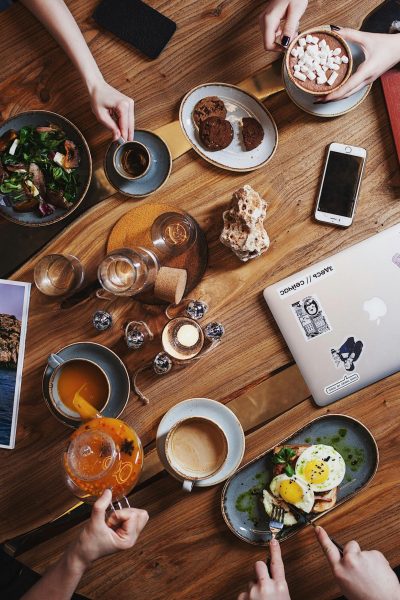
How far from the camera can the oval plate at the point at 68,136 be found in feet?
6.41

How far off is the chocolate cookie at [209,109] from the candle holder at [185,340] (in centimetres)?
64

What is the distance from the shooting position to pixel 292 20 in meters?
1.85

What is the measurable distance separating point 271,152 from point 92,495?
50.3 inches

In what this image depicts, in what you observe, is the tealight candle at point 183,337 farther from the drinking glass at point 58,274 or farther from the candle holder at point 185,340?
the drinking glass at point 58,274

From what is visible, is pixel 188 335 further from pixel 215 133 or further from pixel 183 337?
pixel 215 133

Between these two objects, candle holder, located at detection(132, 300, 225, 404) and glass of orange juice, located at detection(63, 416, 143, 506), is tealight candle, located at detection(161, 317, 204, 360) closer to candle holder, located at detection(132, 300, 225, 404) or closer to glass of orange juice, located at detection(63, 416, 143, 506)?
candle holder, located at detection(132, 300, 225, 404)

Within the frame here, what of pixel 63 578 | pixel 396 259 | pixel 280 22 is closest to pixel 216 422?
pixel 63 578

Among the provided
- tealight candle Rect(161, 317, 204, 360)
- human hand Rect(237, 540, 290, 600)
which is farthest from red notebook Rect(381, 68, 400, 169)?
human hand Rect(237, 540, 290, 600)

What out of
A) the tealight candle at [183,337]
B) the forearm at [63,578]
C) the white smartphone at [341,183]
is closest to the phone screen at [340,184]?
the white smartphone at [341,183]

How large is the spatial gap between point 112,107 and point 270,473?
4.47 feet

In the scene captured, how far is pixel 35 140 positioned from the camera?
195cm

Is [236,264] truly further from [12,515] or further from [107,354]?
[12,515]

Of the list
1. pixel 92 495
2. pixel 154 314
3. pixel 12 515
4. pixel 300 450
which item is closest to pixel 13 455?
pixel 12 515

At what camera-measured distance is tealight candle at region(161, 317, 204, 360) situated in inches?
76.4
